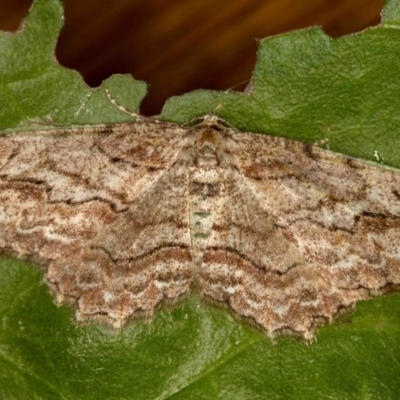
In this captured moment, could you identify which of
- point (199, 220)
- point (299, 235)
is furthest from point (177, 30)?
point (299, 235)

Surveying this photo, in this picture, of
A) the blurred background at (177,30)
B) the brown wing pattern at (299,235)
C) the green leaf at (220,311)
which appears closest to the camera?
the brown wing pattern at (299,235)

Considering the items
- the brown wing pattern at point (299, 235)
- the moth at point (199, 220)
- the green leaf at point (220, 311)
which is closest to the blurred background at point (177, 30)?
the green leaf at point (220, 311)

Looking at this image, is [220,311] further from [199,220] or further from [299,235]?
[299,235]

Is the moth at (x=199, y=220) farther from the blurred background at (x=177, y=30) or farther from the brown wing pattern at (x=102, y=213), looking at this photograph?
the blurred background at (x=177, y=30)

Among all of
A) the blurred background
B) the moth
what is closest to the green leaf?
the moth

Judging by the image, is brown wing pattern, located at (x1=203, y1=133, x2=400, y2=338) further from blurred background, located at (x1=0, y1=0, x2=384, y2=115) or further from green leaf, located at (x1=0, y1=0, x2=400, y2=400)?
blurred background, located at (x1=0, y1=0, x2=384, y2=115)

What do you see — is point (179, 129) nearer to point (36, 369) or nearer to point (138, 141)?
point (138, 141)
